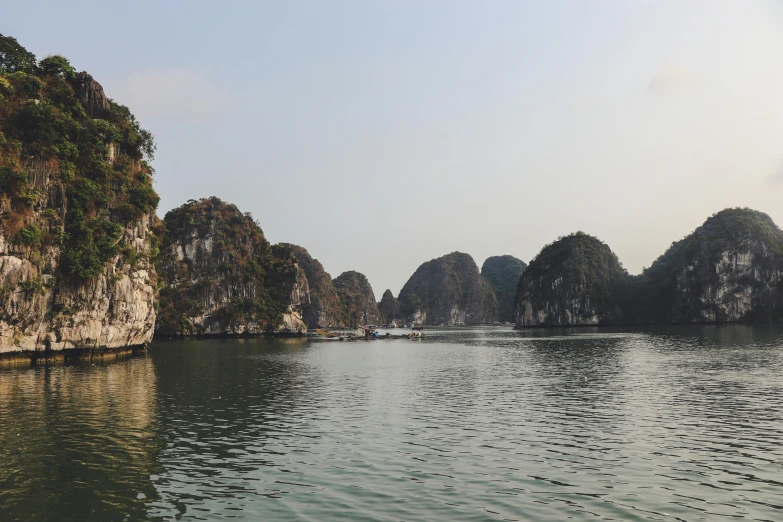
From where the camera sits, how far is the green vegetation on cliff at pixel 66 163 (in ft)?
172

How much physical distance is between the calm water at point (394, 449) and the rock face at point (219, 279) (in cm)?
10158

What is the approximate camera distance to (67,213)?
189 feet

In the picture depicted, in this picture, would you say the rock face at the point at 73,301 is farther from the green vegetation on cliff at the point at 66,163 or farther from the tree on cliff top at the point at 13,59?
the tree on cliff top at the point at 13,59

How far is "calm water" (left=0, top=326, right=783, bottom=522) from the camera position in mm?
15492

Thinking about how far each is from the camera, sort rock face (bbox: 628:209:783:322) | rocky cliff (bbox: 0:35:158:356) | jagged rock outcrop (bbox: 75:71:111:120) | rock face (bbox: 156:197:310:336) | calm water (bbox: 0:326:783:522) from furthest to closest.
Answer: rock face (bbox: 628:209:783:322)
rock face (bbox: 156:197:310:336)
jagged rock outcrop (bbox: 75:71:111:120)
rocky cliff (bbox: 0:35:158:356)
calm water (bbox: 0:326:783:522)

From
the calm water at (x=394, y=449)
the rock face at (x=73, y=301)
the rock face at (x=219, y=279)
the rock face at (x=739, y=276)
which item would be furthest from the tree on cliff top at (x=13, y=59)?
the rock face at (x=739, y=276)

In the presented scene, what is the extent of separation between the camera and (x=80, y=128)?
61594 mm

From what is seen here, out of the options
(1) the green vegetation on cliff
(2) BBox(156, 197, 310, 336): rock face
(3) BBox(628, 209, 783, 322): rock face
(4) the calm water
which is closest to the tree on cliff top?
(1) the green vegetation on cliff

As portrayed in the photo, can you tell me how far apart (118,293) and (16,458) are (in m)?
47.5

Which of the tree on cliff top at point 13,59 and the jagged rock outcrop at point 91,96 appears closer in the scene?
the tree on cliff top at point 13,59

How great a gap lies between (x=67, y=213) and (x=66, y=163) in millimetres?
5166

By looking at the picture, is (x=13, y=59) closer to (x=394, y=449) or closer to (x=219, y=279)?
(x=394, y=449)

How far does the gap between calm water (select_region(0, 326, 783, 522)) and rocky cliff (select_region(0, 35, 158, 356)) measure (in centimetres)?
1143

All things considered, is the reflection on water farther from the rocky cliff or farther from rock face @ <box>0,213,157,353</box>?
the rocky cliff
